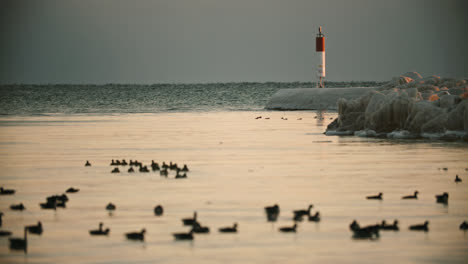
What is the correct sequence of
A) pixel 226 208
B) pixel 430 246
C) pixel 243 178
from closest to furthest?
pixel 430 246, pixel 226 208, pixel 243 178

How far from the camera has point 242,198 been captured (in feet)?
67.8

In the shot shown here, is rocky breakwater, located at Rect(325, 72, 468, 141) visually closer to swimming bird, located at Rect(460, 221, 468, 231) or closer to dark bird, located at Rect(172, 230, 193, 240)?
swimming bird, located at Rect(460, 221, 468, 231)

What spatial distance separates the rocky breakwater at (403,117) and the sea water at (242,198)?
2.30 m

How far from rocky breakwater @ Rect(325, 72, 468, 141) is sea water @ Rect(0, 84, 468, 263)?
2.30 m

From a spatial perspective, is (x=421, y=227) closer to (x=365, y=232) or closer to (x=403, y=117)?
(x=365, y=232)

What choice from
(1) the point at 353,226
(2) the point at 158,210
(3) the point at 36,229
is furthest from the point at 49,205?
(1) the point at 353,226

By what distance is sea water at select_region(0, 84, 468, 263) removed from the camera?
1457cm

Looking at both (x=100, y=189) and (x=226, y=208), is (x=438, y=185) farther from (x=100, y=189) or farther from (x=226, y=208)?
(x=100, y=189)

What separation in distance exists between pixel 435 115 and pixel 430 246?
26984 mm

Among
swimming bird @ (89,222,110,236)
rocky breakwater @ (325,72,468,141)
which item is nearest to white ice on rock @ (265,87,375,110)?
rocky breakwater @ (325,72,468,141)

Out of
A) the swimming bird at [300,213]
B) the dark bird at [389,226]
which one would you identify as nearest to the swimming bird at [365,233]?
the dark bird at [389,226]

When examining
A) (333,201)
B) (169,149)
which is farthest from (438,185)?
(169,149)

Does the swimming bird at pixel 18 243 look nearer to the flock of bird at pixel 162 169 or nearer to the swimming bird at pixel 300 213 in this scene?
the swimming bird at pixel 300 213

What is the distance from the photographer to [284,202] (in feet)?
65.4
